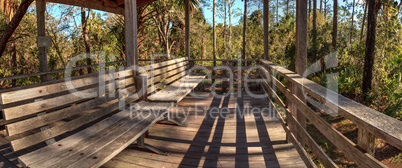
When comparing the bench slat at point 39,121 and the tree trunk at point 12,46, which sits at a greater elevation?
the tree trunk at point 12,46

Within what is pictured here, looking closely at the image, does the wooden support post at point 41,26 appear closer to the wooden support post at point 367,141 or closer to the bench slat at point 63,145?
the bench slat at point 63,145

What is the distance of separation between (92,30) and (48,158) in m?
14.4

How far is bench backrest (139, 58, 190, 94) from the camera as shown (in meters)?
4.36

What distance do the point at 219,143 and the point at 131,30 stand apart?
6.02 ft

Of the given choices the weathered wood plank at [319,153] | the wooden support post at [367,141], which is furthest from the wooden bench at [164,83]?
the wooden support post at [367,141]

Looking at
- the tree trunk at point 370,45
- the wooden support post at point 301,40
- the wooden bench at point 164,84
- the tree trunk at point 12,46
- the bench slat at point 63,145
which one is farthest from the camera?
the tree trunk at point 12,46


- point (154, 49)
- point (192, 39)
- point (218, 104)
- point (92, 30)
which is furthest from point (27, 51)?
point (218, 104)

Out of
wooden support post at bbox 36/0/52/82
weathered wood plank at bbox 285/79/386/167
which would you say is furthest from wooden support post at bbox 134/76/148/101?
wooden support post at bbox 36/0/52/82

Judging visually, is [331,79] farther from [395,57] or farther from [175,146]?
[175,146]

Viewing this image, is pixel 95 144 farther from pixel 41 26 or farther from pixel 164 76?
pixel 41 26

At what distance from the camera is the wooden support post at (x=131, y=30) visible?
12.0ft

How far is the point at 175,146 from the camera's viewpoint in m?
3.44

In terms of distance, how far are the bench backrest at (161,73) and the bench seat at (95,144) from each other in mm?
1167

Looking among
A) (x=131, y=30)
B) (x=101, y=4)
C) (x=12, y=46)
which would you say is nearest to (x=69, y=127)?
(x=131, y=30)
